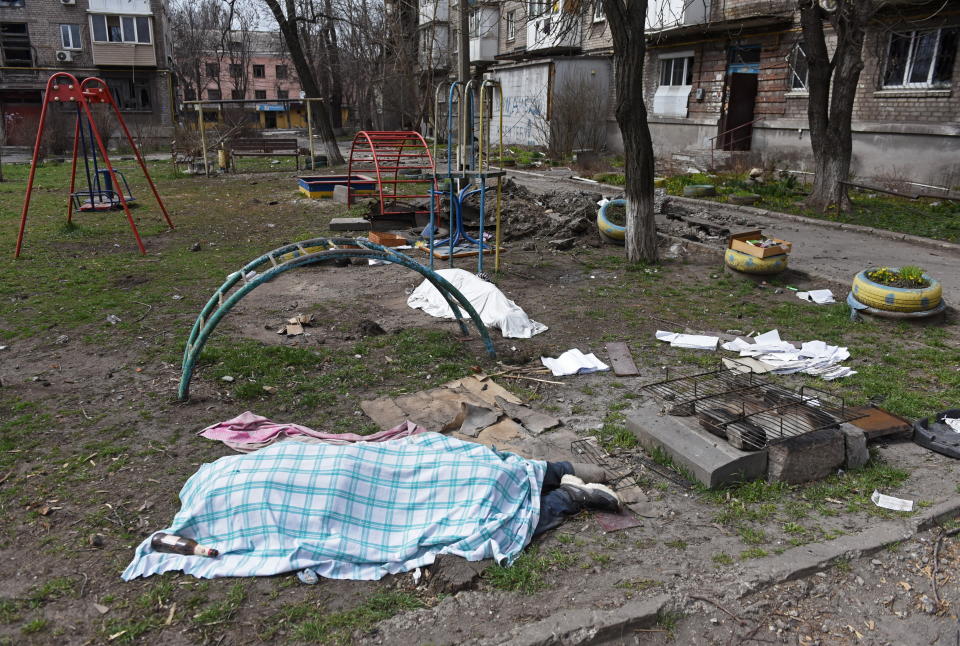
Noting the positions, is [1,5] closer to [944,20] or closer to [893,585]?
[944,20]

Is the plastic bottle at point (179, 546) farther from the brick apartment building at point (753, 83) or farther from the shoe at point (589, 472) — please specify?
the brick apartment building at point (753, 83)

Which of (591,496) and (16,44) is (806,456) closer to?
(591,496)

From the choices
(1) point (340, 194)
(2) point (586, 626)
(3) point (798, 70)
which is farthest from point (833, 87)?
(2) point (586, 626)

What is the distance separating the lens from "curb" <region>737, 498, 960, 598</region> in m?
3.06

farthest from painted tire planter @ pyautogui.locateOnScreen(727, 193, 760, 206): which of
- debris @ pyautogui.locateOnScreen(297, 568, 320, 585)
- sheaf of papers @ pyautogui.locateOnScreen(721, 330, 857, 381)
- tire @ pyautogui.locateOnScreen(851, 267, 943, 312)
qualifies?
debris @ pyautogui.locateOnScreen(297, 568, 320, 585)

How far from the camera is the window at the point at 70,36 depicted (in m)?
36.3

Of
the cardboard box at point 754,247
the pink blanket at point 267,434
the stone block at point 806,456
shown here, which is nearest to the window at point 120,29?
the cardboard box at point 754,247

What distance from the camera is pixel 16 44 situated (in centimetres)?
3572

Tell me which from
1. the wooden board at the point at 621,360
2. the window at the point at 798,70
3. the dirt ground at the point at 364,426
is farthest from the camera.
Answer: the window at the point at 798,70

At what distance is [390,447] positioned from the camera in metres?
3.69

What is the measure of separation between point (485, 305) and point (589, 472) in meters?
3.15

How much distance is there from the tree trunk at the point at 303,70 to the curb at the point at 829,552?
790 inches

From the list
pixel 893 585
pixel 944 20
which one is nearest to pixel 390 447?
pixel 893 585

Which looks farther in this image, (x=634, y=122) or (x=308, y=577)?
(x=634, y=122)
